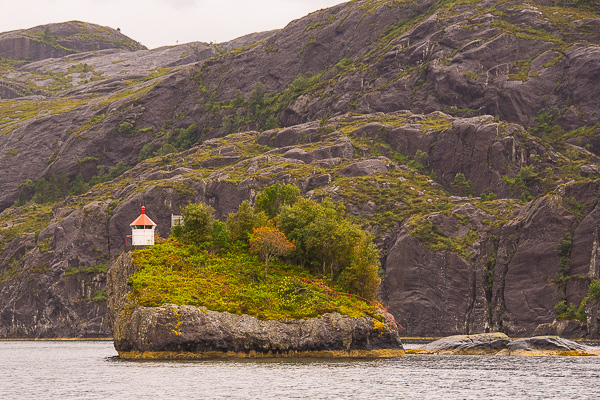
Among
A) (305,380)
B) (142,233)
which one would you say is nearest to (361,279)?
(142,233)

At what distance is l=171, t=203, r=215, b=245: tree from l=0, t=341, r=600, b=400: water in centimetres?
2262

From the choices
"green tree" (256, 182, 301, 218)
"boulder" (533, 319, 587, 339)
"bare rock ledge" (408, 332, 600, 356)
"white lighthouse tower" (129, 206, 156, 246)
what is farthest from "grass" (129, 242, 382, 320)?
"boulder" (533, 319, 587, 339)

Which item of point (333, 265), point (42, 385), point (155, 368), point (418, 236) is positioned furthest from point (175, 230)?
point (418, 236)

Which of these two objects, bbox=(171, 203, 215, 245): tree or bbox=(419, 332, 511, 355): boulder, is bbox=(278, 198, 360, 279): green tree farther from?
bbox=(419, 332, 511, 355): boulder

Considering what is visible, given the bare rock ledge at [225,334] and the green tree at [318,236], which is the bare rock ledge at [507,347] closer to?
the bare rock ledge at [225,334]

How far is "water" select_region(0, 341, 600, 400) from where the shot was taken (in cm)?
5916

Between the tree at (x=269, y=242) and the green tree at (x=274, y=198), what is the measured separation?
1930 cm

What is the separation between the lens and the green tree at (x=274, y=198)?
12536 centimetres

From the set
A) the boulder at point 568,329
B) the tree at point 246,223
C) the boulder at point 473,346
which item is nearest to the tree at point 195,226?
the tree at point 246,223

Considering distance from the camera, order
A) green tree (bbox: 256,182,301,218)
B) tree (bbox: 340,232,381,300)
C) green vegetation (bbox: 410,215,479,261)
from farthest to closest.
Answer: green vegetation (bbox: 410,215,479,261) → green tree (bbox: 256,182,301,218) → tree (bbox: 340,232,381,300)

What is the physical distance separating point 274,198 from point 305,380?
6182 cm

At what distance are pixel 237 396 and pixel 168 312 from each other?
30610 mm

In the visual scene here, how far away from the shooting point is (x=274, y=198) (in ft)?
416

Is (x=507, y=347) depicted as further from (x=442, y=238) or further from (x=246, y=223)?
(x=442, y=238)
